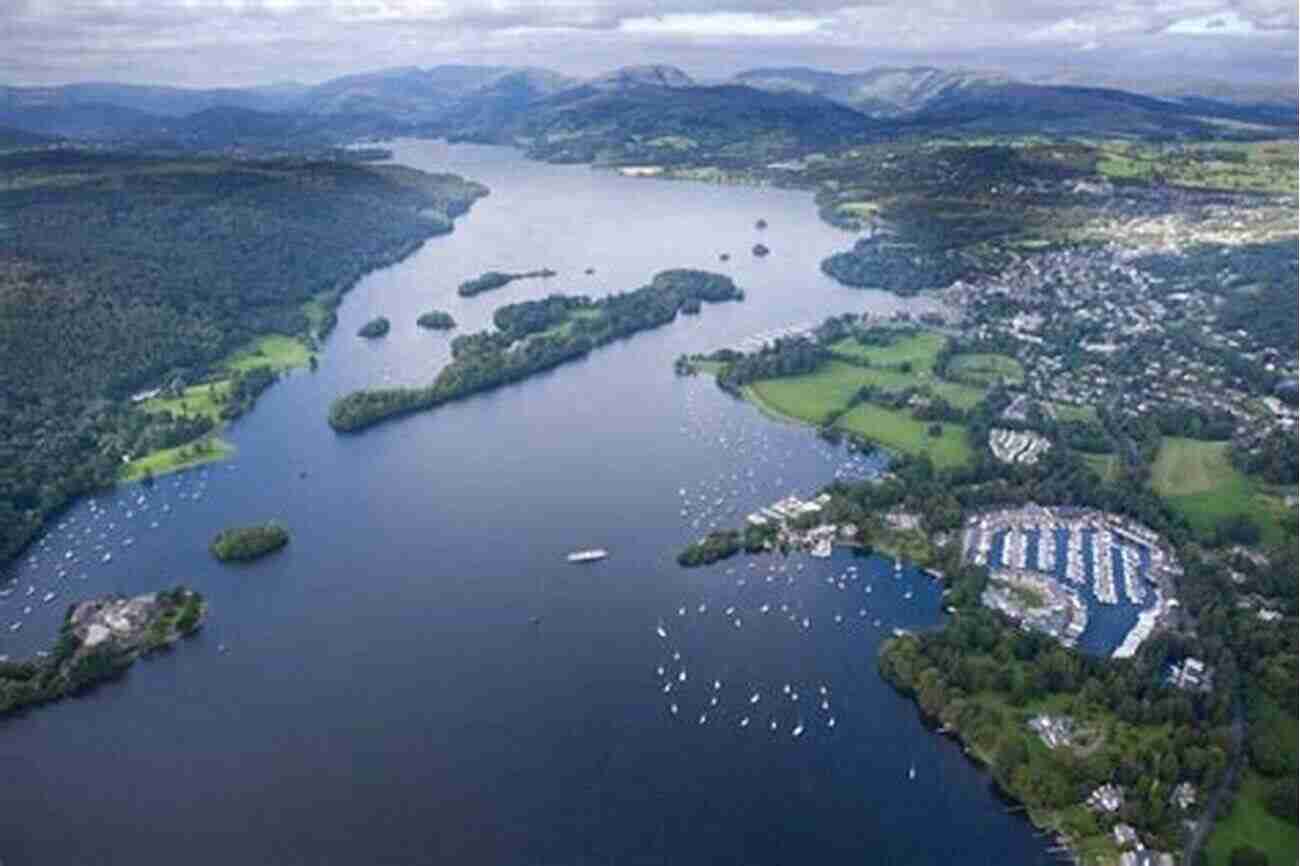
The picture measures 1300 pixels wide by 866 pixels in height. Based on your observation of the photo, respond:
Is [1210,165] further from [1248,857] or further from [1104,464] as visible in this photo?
[1248,857]

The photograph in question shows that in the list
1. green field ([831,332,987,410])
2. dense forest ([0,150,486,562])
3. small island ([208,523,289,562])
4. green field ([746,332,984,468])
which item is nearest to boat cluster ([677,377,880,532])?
green field ([746,332,984,468])

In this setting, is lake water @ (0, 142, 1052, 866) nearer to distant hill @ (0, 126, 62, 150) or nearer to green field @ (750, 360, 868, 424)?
Answer: green field @ (750, 360, 868, 424)

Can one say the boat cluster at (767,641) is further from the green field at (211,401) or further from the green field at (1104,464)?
the green field at (211,401)

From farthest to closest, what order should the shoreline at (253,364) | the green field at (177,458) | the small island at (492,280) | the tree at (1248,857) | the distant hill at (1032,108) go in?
1. the distant hill at (1032,108)
2. the small island at (492,280)
3. the shoreline at (253,364)
4. the green field at (177,458)
5. the tree at (1248,857)

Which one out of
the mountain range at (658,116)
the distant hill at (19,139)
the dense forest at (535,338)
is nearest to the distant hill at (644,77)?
the mountain range at (658,116)

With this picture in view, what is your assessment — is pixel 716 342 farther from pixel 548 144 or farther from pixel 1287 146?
pixel 548 144

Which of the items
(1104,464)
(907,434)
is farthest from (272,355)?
(1104,464)
